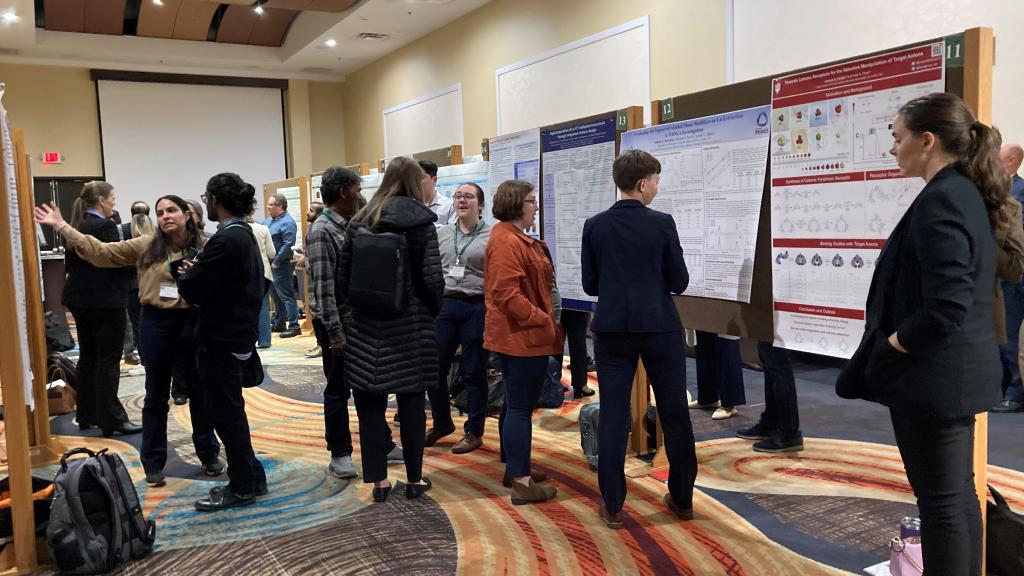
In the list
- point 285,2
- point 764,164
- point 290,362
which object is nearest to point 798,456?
point 764,164

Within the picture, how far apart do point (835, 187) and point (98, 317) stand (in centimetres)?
387

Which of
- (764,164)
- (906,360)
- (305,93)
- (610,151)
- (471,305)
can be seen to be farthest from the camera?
(305,93)

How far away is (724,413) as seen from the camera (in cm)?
443

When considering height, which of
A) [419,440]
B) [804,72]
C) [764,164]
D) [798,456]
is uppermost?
[804,72]

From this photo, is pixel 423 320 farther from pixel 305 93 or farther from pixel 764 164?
pixel 305 93

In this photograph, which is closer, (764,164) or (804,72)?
(804,72)

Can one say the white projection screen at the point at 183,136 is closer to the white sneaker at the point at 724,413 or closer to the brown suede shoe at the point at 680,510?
the white sneaker at the point at 724,413

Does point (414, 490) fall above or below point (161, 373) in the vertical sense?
below

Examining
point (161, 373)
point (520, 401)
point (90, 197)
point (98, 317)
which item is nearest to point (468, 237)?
point (520, 401)

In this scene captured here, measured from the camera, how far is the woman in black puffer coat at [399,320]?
2.97 m

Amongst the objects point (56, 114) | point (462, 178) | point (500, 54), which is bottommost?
point (462, 178)

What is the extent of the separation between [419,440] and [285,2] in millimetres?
7372

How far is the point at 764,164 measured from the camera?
285 centimetres

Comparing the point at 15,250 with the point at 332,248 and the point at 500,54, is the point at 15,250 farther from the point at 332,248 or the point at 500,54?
the point at 500,54
